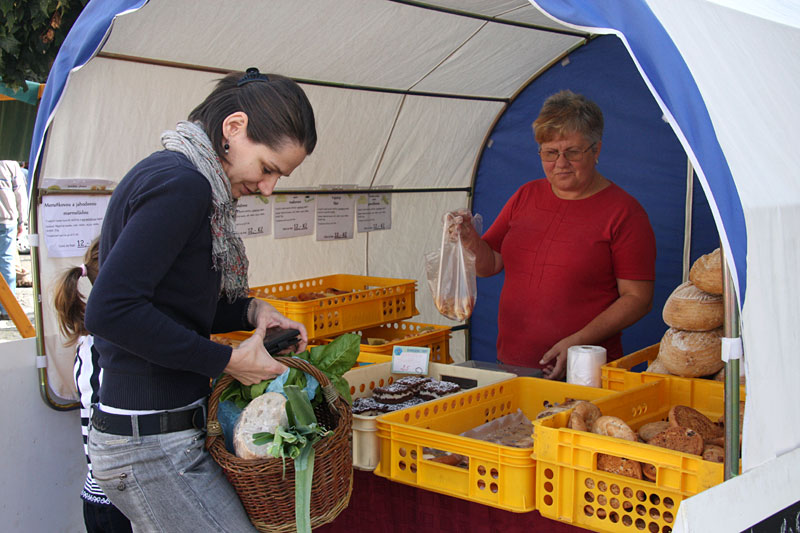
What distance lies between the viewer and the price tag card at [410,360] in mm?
3092

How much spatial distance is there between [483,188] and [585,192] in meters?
2.22

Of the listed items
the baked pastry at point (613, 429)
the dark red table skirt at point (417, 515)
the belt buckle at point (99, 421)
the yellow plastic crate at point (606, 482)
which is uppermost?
the belt buckle at point (99, 421)

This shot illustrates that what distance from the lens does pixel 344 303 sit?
422cm

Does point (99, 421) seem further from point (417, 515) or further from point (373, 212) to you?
point (373, 212)

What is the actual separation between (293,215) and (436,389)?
7.31ft

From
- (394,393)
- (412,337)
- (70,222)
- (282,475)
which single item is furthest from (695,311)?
(70,222)

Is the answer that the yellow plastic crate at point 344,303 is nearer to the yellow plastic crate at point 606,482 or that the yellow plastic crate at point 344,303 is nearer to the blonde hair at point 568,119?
the blonde hair at point 568,119

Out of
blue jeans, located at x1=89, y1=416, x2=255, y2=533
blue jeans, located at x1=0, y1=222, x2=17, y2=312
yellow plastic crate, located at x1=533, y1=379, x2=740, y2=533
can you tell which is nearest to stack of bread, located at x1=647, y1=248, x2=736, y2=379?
yellow plastic crate, located at x1=533, y1=379, x2=740, y2=533

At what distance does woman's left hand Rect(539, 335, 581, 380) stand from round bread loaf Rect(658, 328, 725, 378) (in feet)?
2.27

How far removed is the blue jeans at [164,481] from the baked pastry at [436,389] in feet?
3.37

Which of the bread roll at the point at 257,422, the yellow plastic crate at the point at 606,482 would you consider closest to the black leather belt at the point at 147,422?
the bread roll at the point at 257,422

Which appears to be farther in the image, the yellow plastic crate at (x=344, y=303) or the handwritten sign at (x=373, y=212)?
the handwritten sign at (x=373, y=212)

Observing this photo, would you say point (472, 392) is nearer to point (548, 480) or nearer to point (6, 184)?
point (548, 480)

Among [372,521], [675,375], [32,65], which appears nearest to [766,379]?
[675,375]
